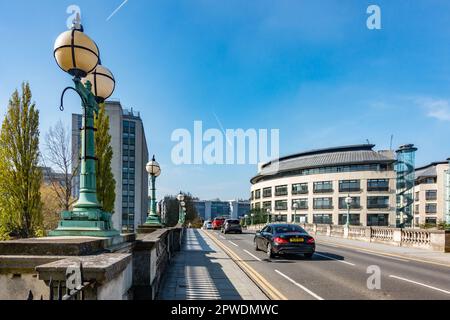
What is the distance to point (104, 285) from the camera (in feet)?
9.75

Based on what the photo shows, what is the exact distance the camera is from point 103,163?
70.4ft

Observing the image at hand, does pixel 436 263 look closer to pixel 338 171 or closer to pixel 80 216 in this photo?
pixel 80 216

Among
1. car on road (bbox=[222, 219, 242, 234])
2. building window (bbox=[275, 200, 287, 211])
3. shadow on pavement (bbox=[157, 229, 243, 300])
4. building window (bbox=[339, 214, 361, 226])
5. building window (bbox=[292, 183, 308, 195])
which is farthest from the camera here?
building window (bbox=[275, 200, 287, 211])

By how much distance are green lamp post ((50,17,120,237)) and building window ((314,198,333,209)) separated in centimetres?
7163

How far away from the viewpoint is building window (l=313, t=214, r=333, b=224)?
70.5 m

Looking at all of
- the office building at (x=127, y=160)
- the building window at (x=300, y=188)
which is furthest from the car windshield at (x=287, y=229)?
the building window at (x=300, y=188)

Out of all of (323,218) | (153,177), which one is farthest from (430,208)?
(153,177)

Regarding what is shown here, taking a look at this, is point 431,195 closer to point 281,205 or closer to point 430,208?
point 430,208

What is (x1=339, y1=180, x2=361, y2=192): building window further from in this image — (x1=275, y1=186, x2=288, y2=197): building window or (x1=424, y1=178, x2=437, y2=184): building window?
(x1=424, y1=178, x2=437, y2=184): building window

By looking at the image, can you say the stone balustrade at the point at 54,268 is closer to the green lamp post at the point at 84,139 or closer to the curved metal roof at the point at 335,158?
the green lamp post at the point at 84,139

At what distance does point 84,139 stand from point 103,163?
57.2ft

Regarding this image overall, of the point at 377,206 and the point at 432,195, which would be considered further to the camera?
the point at 432,195

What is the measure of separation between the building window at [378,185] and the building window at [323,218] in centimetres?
1106

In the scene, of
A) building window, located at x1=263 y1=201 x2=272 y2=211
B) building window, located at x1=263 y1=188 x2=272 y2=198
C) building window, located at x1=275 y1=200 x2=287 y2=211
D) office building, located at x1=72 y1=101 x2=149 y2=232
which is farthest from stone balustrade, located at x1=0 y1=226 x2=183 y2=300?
building window, located at x1=263 y1=188 x2=272 y2=198
